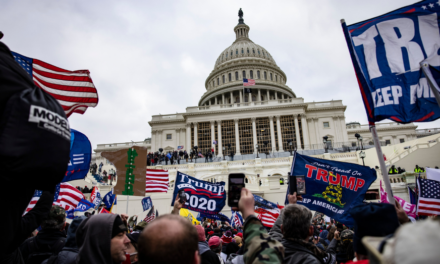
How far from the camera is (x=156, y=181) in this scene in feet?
43.0

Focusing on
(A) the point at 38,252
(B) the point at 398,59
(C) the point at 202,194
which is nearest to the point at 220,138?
(C) the point at 202,194

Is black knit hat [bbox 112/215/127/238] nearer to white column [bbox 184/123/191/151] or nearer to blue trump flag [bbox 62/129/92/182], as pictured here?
blue trump flag [bbox 62/129/92/182]

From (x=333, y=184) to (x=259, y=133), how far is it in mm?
43987

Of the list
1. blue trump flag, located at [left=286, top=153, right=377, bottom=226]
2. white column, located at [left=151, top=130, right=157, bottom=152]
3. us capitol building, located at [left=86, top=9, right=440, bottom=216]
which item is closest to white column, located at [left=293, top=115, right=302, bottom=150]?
us capitol building, located at [left=86, top=9, right=440, bottom=216]

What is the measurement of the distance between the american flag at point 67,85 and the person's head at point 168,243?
18.8 feet

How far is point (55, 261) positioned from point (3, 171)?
2097mm

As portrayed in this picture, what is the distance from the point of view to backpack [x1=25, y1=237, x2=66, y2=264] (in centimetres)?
334

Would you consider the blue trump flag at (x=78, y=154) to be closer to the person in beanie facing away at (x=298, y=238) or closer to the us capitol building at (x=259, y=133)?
the person in beanie facing away at (x=298, y=238)

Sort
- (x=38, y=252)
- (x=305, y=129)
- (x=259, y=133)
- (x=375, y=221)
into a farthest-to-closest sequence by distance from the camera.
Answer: (x=259, y=133) → (x=305, y=129) → (x=38, y=252) → (x=375, y=221)

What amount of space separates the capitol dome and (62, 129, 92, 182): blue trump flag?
58.2 metres

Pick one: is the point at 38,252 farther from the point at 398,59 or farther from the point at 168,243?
the point at 398,59

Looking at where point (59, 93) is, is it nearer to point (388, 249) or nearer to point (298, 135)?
point (388, 249)

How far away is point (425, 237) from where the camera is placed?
35.5 inches

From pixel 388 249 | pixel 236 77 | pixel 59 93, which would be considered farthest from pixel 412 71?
pixel 236 77
